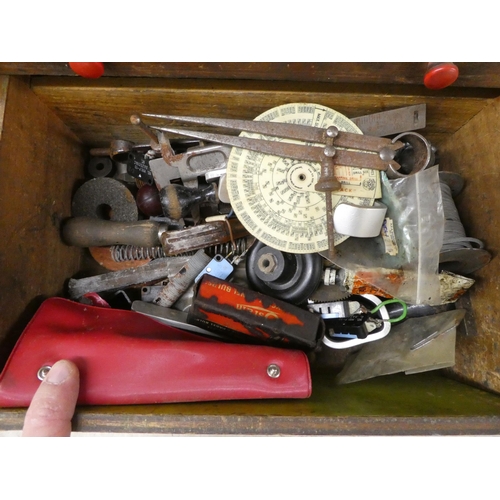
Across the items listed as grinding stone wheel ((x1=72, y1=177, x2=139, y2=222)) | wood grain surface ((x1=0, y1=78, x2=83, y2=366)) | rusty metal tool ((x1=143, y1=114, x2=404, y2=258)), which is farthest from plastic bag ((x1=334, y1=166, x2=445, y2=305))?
wood grain surface ((x1=0, y1=78, x2=83, y2=366))

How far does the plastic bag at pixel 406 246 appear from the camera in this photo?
2.78 feet

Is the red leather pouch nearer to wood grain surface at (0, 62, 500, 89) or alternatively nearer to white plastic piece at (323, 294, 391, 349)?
white plastic piece at (323, 294, 391, 349)

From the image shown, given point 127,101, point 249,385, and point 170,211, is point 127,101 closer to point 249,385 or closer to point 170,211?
point 170,211

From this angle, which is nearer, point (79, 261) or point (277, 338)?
point (277, 338)

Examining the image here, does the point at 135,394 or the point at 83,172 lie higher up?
the point at 83,172

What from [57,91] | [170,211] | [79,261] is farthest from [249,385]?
[57,91]

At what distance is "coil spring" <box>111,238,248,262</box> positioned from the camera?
3.28 feet

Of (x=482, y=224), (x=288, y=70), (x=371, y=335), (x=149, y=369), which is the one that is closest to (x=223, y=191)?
(x=288, y=70)

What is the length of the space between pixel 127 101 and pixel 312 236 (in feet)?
1.90

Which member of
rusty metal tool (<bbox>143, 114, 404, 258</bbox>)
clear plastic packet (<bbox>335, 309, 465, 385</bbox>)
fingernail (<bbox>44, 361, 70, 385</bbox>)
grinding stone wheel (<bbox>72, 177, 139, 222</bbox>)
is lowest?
fingernail (<bbox>44, 361, 70, 385</bbox>)

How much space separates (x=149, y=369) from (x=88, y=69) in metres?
0.66

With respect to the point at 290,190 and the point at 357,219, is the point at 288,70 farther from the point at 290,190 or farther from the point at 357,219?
the point at 357,219

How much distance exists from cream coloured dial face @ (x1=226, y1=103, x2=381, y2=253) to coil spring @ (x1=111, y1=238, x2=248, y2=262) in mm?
141

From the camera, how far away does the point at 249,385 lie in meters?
0.76
